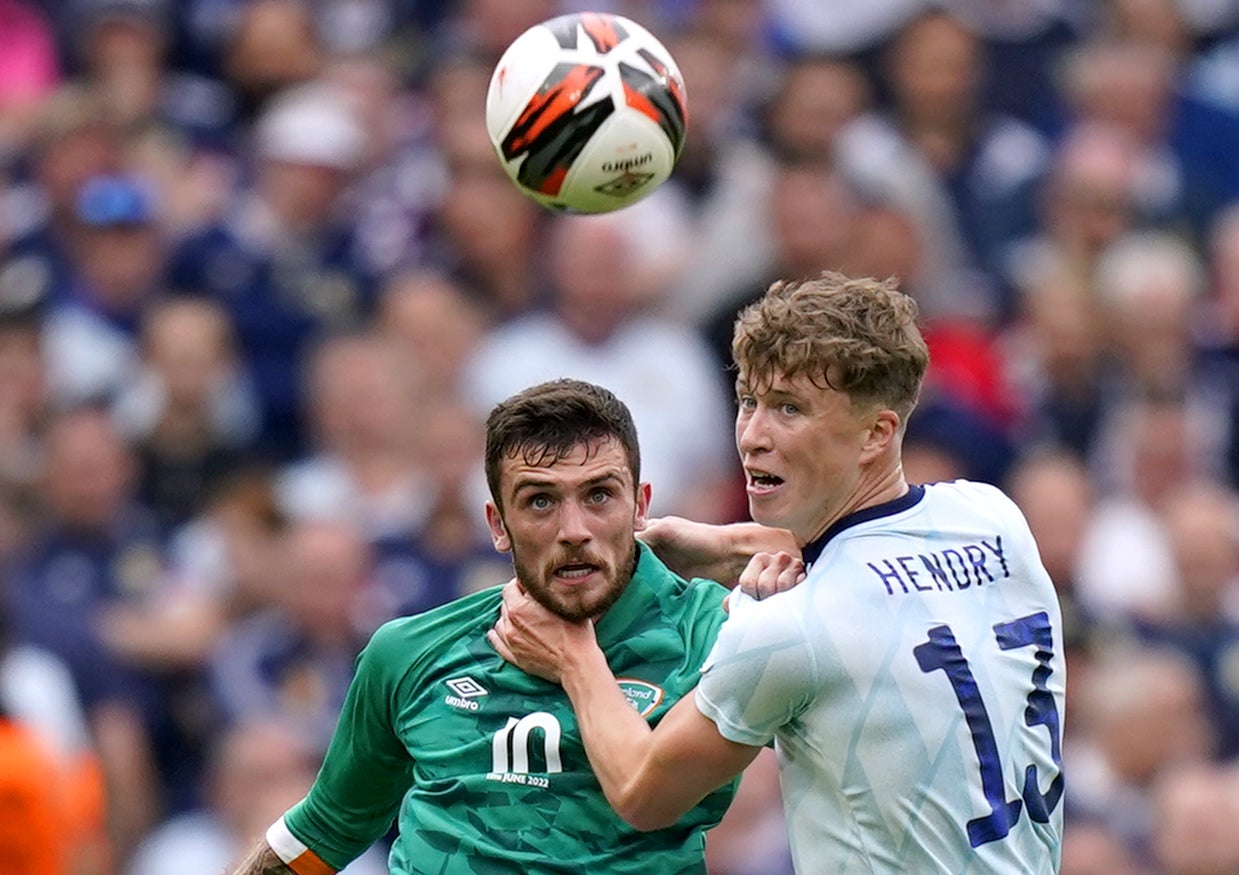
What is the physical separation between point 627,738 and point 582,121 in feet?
5.66

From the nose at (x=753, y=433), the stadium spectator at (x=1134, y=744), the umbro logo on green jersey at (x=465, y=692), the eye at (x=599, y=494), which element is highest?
the nose at (x=753, y=433)

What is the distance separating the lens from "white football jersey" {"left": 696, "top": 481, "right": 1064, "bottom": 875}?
4887 mm

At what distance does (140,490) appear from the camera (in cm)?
1035

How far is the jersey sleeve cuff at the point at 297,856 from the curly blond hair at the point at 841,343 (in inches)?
69.9

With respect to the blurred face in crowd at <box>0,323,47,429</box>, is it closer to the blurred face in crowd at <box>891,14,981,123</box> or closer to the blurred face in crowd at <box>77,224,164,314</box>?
the blurred face in crowd at <box>77,224,164,314</box>

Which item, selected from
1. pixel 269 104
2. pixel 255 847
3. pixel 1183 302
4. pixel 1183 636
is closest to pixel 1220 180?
pixel 1183 302

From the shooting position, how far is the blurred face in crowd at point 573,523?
5.29 metres

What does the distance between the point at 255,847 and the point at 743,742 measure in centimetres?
174

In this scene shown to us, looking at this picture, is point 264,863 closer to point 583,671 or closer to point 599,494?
point 583,671

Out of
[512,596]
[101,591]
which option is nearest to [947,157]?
[101,591]

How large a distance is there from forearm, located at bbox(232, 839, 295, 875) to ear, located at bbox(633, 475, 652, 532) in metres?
1.35

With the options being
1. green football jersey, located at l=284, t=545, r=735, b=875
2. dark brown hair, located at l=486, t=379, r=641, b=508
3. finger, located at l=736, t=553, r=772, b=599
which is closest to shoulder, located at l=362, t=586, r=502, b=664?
green football jersey, located at l=284, t=545, r=735, b=875

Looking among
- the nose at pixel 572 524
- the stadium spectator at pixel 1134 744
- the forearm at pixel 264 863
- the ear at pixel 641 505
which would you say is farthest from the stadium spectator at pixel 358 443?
the nose at pixel 572 524

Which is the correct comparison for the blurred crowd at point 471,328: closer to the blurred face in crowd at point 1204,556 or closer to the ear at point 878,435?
the blurred face in crowd at point 1204,556
